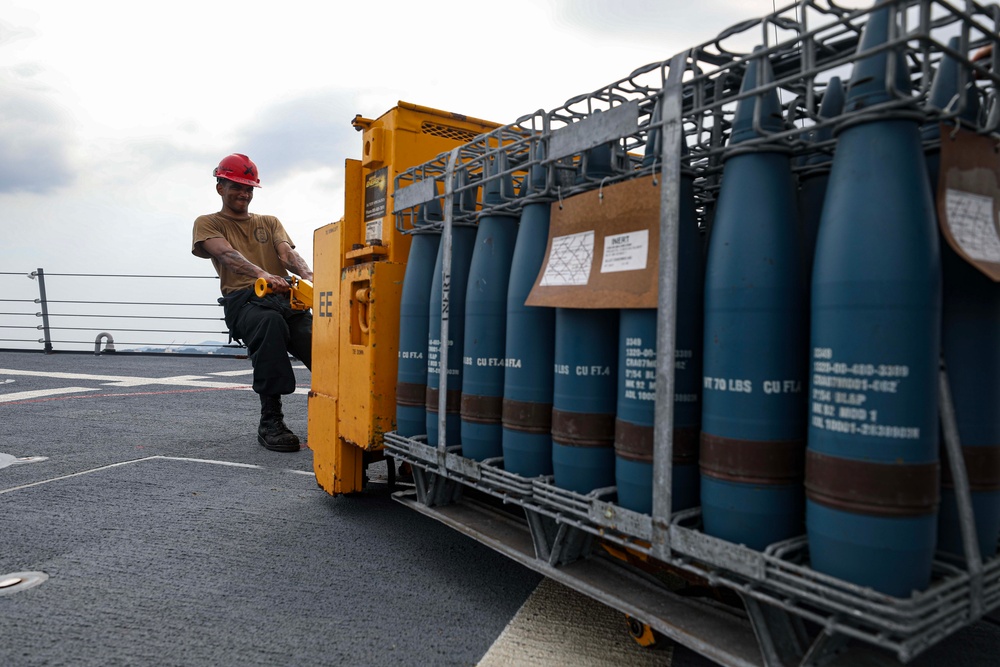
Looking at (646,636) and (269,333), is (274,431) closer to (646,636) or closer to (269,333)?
(269,333)

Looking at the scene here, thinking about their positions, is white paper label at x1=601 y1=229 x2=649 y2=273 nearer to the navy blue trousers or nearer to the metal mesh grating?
the metal mesh grating

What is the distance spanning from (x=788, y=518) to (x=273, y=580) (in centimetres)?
206

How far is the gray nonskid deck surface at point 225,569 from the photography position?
7.30 ft

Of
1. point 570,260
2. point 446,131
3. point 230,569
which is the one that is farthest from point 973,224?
point 230,569

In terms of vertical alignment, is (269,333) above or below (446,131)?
below

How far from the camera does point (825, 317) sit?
4.95 feet

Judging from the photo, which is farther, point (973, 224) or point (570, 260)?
point (570, 260)

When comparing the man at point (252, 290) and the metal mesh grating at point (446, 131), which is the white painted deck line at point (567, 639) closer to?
the metal mesh grating at point (446, 131)

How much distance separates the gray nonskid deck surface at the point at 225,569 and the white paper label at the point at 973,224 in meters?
1.83

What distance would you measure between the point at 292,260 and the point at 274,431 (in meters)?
1.53

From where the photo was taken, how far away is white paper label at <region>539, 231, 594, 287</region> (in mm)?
2115

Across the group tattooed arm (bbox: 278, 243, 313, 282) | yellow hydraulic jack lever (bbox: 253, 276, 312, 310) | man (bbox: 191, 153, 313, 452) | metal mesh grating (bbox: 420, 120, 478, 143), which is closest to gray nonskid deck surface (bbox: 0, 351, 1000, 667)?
man (bbox: 191, 153, 313, 452)

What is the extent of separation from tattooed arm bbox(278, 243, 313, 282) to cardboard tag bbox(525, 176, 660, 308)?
4012 millimetres

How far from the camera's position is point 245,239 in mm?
5613
